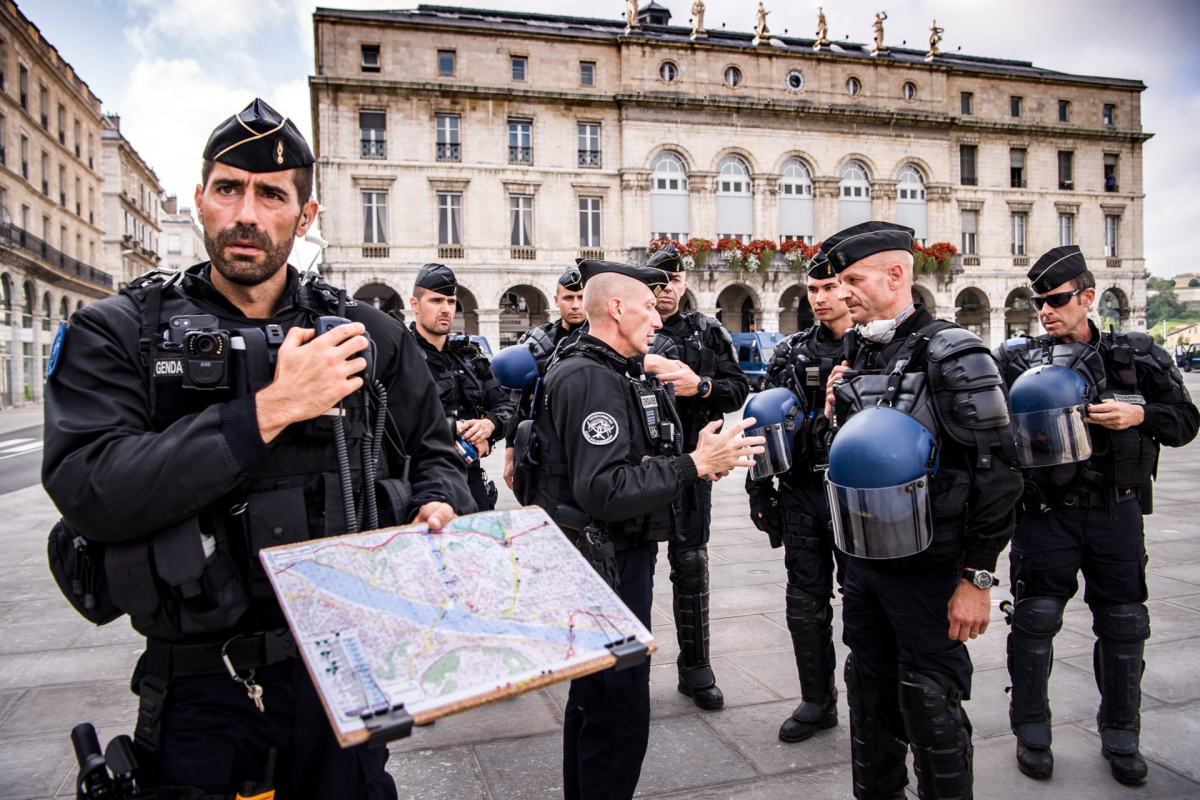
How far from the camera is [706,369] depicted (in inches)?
190

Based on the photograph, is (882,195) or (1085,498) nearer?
(1085,498)

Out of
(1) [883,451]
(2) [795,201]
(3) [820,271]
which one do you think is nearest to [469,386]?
(3) [820,271]

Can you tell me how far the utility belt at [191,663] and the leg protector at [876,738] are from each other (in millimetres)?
2071

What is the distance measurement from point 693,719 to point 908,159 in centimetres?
3684

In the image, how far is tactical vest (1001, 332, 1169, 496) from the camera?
3.47 m

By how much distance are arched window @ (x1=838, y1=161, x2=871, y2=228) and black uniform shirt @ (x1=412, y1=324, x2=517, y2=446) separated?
32.5 meters

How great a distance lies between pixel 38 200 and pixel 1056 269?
41428 mm

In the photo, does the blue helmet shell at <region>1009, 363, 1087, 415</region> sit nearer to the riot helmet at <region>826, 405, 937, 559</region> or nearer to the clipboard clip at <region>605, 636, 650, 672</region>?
the riot helmet at <region>826, 405, 937, 559</region>

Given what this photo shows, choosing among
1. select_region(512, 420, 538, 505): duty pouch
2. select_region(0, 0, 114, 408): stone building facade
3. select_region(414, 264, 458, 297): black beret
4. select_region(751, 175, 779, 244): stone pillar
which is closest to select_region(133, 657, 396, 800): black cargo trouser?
select_region(512, 420, 538, 505): duty pouch

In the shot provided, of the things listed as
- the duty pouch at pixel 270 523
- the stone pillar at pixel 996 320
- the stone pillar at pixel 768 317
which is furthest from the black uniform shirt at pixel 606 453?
the stone pillar at pixel 996 320

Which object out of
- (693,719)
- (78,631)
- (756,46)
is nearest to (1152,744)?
(693,719)

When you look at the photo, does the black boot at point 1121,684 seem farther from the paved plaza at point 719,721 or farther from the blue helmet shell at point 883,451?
the blue helmet shell at point 883,451

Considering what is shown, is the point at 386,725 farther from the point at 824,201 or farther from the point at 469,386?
the point at 824,201

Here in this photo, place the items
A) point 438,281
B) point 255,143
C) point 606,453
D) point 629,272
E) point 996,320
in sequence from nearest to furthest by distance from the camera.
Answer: point 255,143
point 606,453
point 629,272
point 438,281
point 996,320
